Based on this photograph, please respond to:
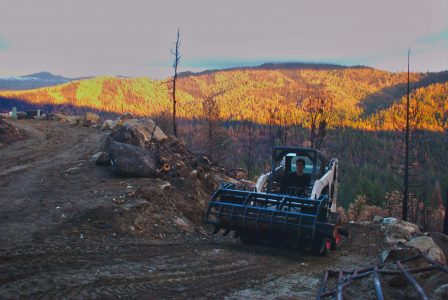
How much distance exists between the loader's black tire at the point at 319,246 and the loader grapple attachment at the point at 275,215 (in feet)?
0.22

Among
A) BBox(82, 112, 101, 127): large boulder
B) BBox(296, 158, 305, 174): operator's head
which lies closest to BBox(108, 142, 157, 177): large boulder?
BBox(296, 158, 305, 174): operator's head

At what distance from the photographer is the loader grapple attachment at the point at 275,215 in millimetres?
9164

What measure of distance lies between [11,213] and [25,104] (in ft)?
630

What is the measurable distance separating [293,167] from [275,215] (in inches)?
126

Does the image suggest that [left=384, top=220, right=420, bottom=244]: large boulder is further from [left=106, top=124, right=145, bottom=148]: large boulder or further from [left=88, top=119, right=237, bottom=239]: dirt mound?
[left=106, top=124, right=145, bottom=148]: large boulder

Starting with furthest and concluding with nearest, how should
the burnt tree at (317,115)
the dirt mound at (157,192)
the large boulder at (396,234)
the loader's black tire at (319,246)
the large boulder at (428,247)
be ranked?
the burnt tree at (317,115) < the large boulder at (396,234) < the large boulder at (428,247) < the dirt mound at (157,192) < the loader's black tire at (319,246)

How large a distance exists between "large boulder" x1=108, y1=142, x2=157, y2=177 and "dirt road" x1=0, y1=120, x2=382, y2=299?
518 mm

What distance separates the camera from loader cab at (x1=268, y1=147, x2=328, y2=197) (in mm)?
11516

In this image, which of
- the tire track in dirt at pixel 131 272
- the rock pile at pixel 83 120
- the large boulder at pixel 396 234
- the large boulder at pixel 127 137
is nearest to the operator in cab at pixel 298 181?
the tire track in dirt at pixel 131 272

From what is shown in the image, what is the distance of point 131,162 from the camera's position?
47.5 ft

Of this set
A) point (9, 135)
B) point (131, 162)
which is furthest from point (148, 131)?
point (131, 162)

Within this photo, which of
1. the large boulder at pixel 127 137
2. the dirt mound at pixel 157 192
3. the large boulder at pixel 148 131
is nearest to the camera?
the dirt mound at pixel 157 192

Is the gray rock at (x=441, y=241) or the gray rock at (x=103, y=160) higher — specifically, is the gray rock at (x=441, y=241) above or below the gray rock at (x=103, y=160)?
below

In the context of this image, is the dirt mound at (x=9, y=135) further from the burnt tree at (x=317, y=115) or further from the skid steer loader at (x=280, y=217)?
the burnt tree at (x=317, y=115)
